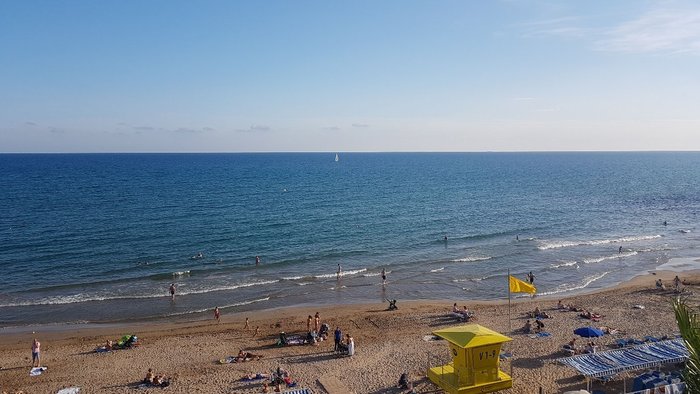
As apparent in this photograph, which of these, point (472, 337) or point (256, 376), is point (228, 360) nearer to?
point (256, 376)

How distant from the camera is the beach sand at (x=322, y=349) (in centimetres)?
2122

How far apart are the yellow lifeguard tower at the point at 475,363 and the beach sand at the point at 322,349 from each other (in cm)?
320

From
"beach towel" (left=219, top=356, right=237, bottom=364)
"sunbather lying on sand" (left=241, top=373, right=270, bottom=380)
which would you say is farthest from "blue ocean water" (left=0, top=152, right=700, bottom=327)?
"sunbather lying on sand" (left=241, top=373, right=270, bottom=380)

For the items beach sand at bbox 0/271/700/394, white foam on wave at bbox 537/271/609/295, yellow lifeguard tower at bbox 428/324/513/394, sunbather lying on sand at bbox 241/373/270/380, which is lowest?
white foam on wave at bbox 537/271/609/295

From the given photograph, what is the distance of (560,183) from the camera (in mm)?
124625

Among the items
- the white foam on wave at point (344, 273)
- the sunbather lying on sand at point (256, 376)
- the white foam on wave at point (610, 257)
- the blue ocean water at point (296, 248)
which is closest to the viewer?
the sunbather lying on sand at point (256, 376)

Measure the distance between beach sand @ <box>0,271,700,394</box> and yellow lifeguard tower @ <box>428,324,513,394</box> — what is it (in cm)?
320

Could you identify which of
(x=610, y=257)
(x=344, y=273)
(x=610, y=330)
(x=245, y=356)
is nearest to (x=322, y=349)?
(x=245, y=356)

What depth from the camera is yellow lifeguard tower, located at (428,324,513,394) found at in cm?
1653

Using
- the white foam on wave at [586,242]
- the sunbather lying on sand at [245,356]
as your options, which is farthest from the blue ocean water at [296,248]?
the sunbather lying on sand at [245,356]

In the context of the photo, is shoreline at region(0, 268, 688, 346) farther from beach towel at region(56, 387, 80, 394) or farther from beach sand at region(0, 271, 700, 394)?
beach towel at region(56, 387, 80, 394)

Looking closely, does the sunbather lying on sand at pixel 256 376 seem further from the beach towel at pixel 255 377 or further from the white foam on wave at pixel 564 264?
the white foam on wave at pixel 564 264

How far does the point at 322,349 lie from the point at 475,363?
10.4 metres

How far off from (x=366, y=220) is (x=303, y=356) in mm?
40187
